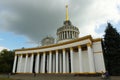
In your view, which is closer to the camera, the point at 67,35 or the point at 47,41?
the point at 67,35

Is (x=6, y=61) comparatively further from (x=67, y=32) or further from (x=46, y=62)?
(x=67, y=32)

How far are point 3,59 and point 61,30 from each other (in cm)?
2383

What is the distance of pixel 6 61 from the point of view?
43562 mm

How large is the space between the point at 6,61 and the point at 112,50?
120 feet

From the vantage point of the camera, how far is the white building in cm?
2516

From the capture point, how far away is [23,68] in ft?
124

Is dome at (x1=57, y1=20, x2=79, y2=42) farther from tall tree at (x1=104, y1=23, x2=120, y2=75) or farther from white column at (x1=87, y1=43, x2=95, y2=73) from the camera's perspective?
white column at (x1=87, y1=43, x2=95, y2=73)

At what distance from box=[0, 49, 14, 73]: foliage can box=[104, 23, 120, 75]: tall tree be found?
33141 millimetres

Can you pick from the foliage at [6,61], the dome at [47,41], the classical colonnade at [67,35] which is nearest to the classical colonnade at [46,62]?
the foliage at [6,61]

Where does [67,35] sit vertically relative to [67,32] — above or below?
below

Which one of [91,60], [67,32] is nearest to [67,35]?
[67,32]

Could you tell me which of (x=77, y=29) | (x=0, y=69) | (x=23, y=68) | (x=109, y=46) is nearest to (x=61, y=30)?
(x=77, y=29)

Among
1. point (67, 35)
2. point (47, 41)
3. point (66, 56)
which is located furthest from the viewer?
point (47, 41)

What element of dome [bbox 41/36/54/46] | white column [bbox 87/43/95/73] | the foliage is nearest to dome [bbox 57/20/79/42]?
dome [bbox 41/36/54/46]
